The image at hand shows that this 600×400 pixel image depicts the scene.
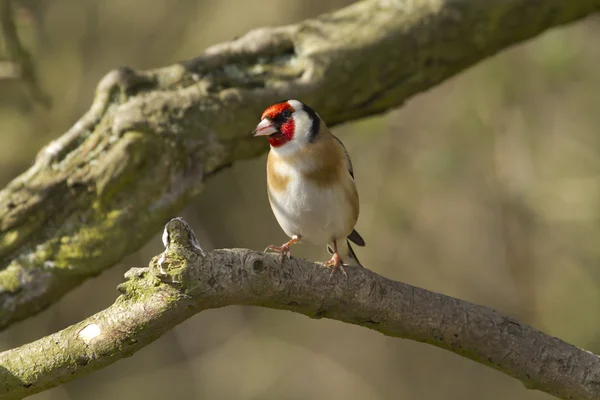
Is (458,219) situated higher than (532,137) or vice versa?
(532,137)

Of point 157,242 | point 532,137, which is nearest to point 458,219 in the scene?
point 532,137

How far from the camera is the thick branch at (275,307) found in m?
2.05

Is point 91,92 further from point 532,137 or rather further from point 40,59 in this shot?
point 532,137

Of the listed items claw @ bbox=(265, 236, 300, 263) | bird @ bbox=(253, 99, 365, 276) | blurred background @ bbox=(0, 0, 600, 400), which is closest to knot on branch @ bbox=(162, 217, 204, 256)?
claw @ bbox=(265, 236, 300, 263)

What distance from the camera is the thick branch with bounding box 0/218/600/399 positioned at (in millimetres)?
2049

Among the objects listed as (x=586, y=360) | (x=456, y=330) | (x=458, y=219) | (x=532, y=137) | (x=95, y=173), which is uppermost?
(x=95, y=173)

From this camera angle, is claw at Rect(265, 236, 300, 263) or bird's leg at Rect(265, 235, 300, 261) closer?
claw at Rect(265, 236, 300, 263)

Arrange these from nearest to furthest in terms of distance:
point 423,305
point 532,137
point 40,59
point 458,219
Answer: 1. point 423,305
2. point 40,59
3. point 532,137
4. point 458,219

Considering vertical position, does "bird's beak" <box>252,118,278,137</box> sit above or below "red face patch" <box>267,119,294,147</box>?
above

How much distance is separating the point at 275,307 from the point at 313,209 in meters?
0.81

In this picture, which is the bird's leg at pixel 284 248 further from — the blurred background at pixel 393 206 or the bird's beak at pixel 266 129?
the blurred background at pixel 393 206

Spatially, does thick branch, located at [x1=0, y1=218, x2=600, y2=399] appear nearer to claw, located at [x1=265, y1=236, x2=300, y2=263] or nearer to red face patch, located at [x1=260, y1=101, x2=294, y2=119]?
claw, located at [x1=265, y1=236, x2=300, y2=263]

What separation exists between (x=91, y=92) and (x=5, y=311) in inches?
138

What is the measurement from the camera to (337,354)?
25.1 ft
